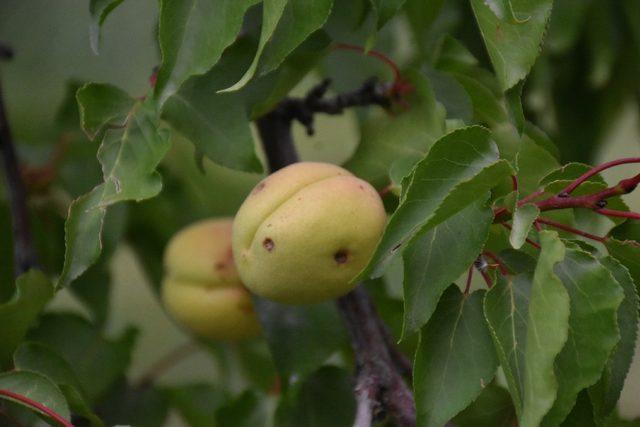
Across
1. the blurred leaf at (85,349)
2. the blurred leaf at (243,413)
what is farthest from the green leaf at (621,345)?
the blurred leaf at (85,349)

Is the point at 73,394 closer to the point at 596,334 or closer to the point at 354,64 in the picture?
the point at 596,334

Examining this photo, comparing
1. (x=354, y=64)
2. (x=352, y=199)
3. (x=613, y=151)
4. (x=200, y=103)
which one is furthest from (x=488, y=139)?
(x=613, y=151)

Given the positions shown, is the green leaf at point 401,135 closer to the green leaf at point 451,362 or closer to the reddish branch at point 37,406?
the green leaf at point 451,362

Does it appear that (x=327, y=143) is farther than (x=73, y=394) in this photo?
Yes

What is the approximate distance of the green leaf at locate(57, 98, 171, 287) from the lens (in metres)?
0.89

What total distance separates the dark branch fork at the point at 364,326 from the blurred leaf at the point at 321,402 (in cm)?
8

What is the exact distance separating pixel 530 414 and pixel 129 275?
244 centimetres

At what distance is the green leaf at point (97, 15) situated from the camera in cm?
91

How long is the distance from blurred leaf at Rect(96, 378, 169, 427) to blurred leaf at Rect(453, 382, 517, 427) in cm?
51

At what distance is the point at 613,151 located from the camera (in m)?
3.32

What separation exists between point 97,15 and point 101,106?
3.6 inches

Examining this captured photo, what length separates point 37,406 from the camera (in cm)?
87

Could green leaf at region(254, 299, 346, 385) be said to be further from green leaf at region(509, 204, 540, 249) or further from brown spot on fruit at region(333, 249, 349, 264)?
green leaf at region(509, 204, 540, 249)

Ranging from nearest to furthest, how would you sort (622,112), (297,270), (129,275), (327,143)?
1. (297,270)
2. (622,112)
3. (327,143)
4. (129,275)
